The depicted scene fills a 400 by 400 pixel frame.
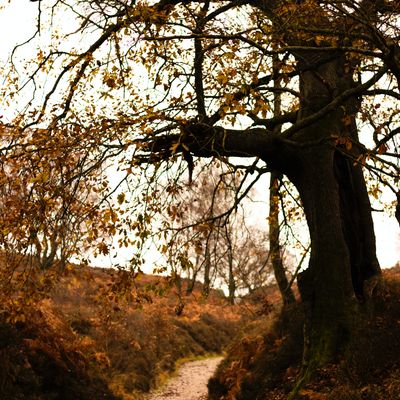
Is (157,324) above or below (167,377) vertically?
above

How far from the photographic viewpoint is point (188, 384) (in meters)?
15.7

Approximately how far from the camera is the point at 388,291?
8.97m

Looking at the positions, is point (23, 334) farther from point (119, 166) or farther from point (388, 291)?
point (388, 291)

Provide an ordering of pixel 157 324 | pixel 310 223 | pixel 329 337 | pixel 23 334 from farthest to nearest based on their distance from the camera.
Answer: pixel 157 324 → pixel 23 334 → pixel 310 223 → pixel 329 337

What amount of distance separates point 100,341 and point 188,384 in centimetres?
323

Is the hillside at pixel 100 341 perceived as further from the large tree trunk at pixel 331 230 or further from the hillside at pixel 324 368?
the large tree trunk at pixel 331 230

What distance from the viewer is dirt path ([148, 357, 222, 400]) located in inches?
552

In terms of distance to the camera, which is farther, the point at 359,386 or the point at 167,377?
the point at 167,377

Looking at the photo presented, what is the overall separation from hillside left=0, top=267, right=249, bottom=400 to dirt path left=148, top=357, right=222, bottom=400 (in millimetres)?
458

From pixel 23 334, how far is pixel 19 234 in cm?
436

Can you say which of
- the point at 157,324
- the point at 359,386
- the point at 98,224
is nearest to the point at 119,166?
the point at 98,224

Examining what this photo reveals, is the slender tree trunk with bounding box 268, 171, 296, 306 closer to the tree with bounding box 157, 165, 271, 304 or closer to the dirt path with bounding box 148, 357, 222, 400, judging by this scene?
the tree with bounding box 157, 165, 271, 304

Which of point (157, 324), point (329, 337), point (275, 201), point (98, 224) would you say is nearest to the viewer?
point (98, 224)

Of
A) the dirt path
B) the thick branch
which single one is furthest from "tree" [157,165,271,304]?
the dirt path
